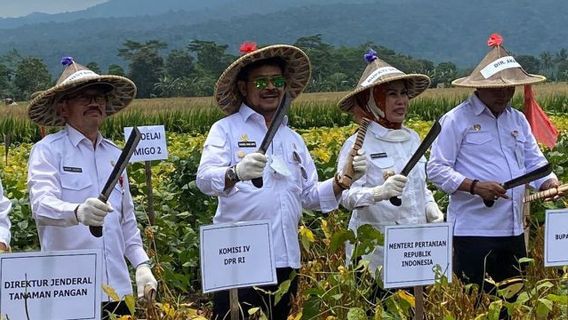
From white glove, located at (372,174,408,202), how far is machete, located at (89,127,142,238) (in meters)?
0.88

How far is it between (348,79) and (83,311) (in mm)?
52275

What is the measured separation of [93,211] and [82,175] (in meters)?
0.33

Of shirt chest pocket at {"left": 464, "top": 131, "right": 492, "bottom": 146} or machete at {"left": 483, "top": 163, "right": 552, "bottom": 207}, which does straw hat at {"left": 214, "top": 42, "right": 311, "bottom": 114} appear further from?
machete at {"left": 483, "top": 163, "right": 552, "bottom": 207}

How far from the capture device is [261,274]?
6.80 feet

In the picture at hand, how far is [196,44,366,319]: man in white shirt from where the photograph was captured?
8.80 ft

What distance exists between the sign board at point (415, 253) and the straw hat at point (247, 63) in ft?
2.72

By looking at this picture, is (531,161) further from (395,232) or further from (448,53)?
(448,53)

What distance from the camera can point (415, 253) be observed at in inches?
83.6

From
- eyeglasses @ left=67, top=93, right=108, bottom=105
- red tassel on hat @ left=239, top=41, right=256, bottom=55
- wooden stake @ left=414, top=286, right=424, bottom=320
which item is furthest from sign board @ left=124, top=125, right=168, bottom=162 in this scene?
wooden stake @ left=414, top=286, right=424, bottom=320

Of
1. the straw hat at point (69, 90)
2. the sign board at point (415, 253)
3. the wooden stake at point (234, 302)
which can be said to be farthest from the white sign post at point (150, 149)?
the sign board at point (415, 253)

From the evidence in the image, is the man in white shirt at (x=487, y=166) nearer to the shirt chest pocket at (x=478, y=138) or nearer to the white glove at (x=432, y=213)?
the shirt chest pocket at (x=478, y=138)

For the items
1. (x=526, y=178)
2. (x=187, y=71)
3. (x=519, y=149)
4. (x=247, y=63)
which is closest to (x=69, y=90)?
(x=247, y=63)

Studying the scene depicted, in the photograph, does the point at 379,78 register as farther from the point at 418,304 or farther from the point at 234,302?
the point at 234,302

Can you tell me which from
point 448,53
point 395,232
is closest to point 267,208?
point 395,232
